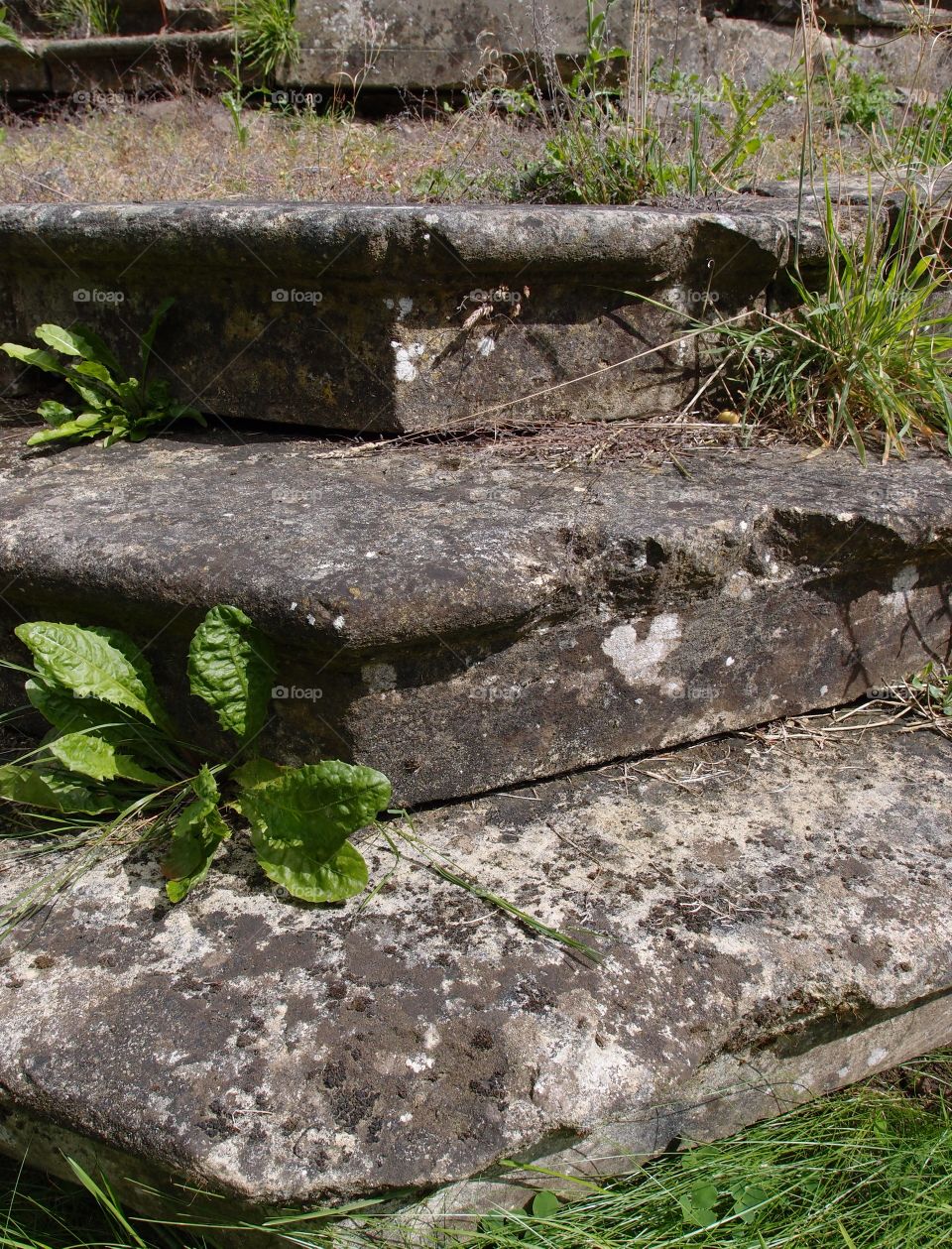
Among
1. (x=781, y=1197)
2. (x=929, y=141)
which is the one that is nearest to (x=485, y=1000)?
(x=781, y=1197)

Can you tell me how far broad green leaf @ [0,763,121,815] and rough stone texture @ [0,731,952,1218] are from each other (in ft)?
0.40

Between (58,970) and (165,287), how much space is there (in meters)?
1.62

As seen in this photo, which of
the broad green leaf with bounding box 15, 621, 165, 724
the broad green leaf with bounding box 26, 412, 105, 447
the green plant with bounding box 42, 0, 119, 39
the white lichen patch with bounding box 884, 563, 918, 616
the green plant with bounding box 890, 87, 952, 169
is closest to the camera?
the broad green leaf with bounding box 15, 621, 165, 724

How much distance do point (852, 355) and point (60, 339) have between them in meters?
1.96

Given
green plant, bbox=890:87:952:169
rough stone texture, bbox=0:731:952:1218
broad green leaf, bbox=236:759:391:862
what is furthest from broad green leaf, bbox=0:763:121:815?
green plant, bbox=890:87:952:169

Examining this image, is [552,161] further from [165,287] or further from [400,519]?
[400,519]

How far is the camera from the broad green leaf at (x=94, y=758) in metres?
1.69

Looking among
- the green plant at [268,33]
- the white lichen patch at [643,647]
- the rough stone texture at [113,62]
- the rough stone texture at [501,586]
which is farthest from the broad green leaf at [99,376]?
the rough stone texture at [113,62]

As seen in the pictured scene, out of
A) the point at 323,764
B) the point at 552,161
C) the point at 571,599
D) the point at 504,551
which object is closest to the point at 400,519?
the point at 504,551

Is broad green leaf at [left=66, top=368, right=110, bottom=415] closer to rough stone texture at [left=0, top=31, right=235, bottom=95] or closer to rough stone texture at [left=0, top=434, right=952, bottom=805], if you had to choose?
rough stone texture at [left=0, top=434, right=952, bottom=805]

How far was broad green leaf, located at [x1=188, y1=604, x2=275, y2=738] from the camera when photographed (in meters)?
1.59

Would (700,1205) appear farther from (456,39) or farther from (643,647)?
(456,39)

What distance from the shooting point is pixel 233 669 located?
5.32 feet

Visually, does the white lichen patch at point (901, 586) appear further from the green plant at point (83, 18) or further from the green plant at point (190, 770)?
the green plant at point (83, 18)
